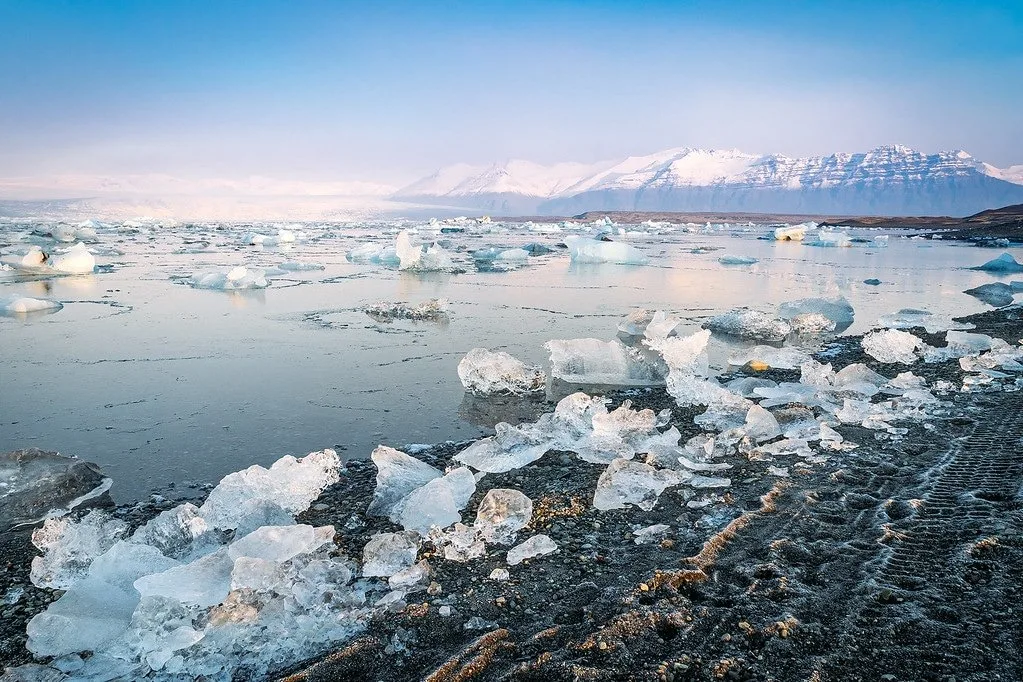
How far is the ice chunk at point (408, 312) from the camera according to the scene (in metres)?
7.31

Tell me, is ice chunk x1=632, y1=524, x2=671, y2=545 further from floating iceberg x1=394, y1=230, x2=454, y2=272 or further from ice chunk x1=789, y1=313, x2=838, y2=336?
floating iceberg x1=394, y1=230, x2=454, y2=272

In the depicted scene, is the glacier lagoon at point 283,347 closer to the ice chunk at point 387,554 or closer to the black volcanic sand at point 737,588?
the black volcanic sand at point 737,588

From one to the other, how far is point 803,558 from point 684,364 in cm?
271

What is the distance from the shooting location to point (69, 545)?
2195mm

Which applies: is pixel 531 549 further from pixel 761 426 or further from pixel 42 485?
pixel 42 485

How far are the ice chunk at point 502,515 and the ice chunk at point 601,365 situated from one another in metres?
2.28

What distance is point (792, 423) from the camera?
143 inches

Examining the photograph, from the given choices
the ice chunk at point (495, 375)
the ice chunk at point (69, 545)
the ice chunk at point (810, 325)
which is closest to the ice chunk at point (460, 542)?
the ice chunk at point (69, 545)

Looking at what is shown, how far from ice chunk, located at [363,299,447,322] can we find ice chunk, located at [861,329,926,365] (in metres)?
4.56

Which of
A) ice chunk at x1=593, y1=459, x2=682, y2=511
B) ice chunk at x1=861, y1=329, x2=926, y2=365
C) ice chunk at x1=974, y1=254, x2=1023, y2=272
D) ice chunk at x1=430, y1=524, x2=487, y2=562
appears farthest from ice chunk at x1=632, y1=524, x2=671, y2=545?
ice chunk at x1=974, y1=254, x2=1023, y2=272

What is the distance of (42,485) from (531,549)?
223cm

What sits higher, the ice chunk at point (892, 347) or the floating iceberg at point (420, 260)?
the floating iceberg at point (420, 260)

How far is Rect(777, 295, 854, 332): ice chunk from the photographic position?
7695mm

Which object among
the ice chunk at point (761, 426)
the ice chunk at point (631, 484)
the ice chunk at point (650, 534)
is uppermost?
the ice chunk at point (761, 426)
